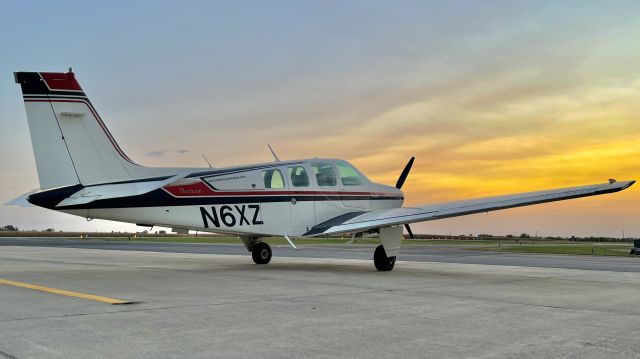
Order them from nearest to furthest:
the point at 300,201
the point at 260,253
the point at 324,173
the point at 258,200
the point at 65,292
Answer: the point at 65,292
the point at 258,200
the point at 300,201
the point at 324,173
the point at 260,253

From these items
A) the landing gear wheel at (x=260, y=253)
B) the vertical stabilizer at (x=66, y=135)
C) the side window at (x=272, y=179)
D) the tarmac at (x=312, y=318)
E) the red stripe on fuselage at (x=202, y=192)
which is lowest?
the tarmac at (x=312, y=318)

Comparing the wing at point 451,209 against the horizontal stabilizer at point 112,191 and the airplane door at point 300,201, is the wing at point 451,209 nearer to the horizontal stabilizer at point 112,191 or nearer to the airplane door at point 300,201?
the airplane door at point 300,201

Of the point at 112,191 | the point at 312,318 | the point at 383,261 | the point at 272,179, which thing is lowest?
the point at 312,318

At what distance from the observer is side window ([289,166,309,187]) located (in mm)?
16422

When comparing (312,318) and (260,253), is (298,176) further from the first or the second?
(312,318)

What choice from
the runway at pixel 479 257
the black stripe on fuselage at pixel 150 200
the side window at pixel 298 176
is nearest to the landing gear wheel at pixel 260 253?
the black stripe on fuselage at pixel 150 200

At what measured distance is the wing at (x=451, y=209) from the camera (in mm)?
13367

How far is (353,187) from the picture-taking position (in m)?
17.5

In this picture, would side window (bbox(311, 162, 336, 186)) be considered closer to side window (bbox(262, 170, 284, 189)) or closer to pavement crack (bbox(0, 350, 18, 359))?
side window (bbox(262, 170, 284, 189))

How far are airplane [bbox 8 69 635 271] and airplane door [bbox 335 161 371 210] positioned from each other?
0.03m

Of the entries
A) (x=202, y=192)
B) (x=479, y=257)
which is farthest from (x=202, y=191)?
(x=479, y=257)

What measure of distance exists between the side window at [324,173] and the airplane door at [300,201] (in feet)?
1.06

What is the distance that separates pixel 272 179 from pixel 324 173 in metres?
1.77

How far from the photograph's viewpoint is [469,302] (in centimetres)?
938
